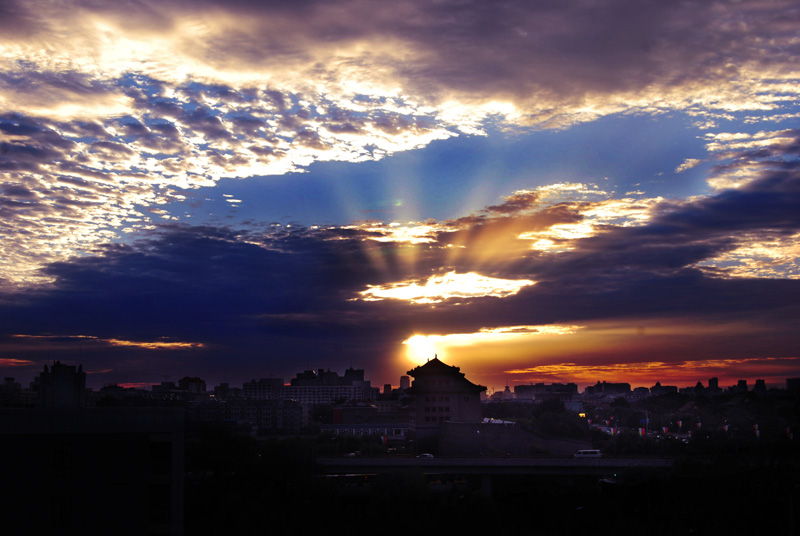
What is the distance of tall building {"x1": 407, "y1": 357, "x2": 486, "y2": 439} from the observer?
101 meters

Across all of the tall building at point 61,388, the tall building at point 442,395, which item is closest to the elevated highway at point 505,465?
the tall building at point 61,388

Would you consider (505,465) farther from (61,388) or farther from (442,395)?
(442,395)

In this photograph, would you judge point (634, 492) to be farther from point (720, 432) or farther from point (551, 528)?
point (720, 432)

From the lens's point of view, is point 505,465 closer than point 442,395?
Yes

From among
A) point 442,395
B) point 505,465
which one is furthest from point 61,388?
point 442,395

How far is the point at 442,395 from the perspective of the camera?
333ft

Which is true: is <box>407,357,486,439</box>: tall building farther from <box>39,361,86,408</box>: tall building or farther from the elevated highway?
<box>39,361,86,408</box>: tall building

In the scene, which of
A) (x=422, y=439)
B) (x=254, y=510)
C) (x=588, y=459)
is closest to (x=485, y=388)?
(x=422, y=439)

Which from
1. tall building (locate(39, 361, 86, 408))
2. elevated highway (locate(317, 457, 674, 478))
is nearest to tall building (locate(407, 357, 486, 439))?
elevated highway (locate(317, 457, 674, 478))

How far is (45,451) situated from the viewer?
22547 millimetres

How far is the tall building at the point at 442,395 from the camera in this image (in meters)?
101

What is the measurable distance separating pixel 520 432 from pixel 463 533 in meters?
37.8

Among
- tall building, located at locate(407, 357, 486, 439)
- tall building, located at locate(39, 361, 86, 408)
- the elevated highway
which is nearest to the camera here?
tall building, located at locate(39, 361, 86, 408)

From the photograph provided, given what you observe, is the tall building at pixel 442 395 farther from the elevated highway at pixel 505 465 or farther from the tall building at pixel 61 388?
the tall building at pixel 61 388
